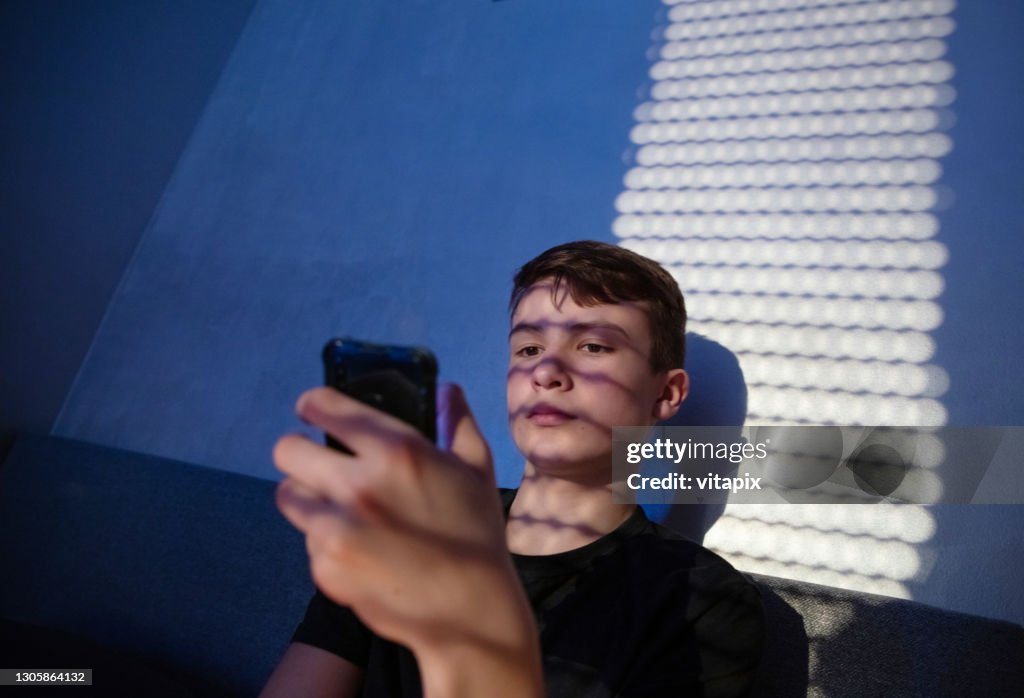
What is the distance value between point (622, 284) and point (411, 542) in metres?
0.76

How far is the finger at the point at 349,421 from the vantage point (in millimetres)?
431

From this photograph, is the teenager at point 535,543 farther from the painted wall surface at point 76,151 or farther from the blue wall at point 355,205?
the painted wall surface at point 76,151

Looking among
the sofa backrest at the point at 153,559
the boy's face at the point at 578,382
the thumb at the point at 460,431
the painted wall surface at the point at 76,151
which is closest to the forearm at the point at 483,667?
the thumb at the point at 460,431

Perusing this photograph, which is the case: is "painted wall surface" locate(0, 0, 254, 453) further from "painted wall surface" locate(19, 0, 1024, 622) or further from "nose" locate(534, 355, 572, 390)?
"nose" locate(534, 355, 572, 390)

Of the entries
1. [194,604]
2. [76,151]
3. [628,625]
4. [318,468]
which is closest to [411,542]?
[318,468]

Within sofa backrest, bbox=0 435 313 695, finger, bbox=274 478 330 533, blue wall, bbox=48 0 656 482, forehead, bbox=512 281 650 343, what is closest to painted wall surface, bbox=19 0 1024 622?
blue wall, bbox=48 0 656 482

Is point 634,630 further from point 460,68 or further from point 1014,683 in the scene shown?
point 460,68

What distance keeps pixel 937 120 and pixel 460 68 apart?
102 centimetres

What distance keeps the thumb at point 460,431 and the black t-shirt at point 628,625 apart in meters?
0.46

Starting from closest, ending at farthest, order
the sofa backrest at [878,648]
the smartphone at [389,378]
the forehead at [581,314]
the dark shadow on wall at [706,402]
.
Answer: the smartphone at [389,378] → the sofa backrest at [878,648] → the forehead at [581,314] → the dark shadow on wall at [706,402]

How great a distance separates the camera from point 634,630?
2.90 ft

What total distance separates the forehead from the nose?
0.23 feet

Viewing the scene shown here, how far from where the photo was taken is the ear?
3.71ft

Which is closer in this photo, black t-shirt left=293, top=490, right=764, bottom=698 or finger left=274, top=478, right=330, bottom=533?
finger left=274, top=478, right=330, bottom=533
